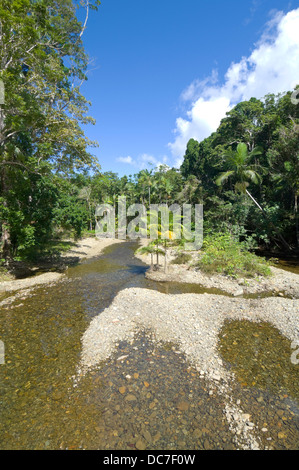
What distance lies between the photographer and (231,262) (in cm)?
1448

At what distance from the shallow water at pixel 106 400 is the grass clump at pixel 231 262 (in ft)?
22.5

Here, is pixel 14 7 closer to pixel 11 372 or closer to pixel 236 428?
pixel 11 372

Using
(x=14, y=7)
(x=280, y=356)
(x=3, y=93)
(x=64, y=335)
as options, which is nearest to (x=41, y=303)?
(x=64, y=335)

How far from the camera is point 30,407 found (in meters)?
4.71

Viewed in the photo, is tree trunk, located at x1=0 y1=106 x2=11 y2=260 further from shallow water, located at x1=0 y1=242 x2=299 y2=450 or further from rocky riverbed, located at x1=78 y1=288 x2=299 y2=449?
rocky riverbed, located at x1=78 y1=288 x2=299 y2=449

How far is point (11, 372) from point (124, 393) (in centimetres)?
344

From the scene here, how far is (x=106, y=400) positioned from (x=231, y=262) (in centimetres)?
1203

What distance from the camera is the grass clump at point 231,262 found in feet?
44.6

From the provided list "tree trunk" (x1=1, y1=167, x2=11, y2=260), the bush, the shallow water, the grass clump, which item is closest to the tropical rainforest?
"tree trunk" (x1=1, y1=167, x2=11, y2=260)

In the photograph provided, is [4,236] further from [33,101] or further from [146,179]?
[146,179]

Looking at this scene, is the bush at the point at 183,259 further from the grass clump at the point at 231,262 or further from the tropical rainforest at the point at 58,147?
the tropical rainforest at the point at 58,147

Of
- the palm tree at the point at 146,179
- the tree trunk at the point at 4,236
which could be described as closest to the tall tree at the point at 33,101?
the tree trunk at the point at 4,236

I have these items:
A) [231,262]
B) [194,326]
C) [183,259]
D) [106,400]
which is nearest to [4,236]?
[106,400]

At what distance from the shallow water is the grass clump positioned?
6.84 m
